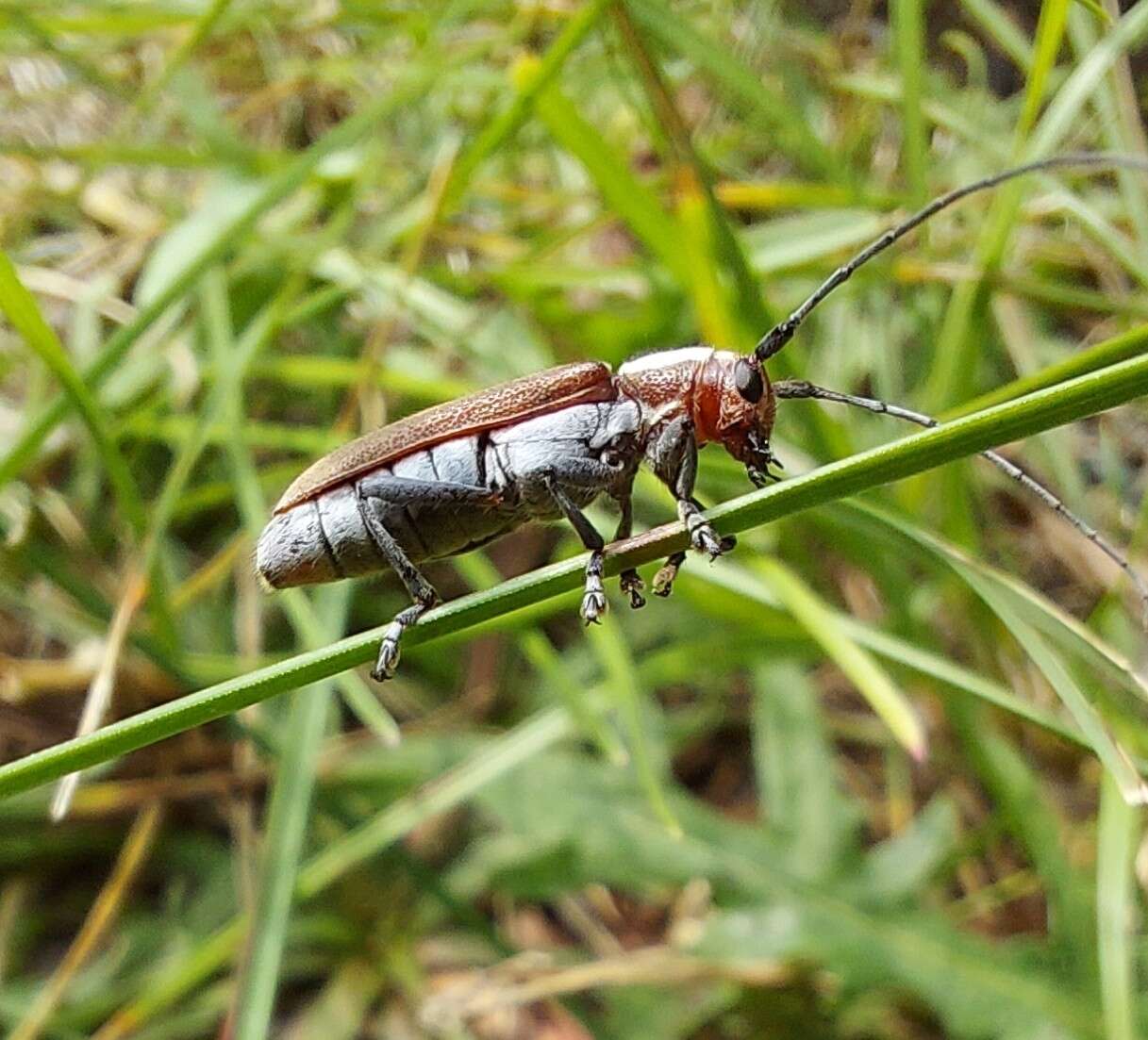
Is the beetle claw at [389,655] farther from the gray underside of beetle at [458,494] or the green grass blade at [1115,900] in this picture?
the green grass blade at [1115,900]

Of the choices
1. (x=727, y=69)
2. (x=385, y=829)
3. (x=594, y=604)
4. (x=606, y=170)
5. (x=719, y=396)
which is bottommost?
(x=385, y=829)

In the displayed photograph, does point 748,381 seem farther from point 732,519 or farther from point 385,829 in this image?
point 385,829

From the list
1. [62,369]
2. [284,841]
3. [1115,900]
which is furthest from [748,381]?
[284,841]

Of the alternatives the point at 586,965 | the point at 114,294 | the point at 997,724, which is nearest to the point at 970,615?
the point at 997,724

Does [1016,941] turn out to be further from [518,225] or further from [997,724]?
[518,225]

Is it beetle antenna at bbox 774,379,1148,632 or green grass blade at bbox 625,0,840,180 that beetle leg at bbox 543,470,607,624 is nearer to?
beetle antenna at bbox 774,379,1148,632

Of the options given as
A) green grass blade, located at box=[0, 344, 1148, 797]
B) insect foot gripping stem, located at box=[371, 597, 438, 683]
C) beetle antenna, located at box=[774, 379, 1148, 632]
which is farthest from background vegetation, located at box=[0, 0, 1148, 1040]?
green grass blade, located at box=[0, 344, 1148, 797]
